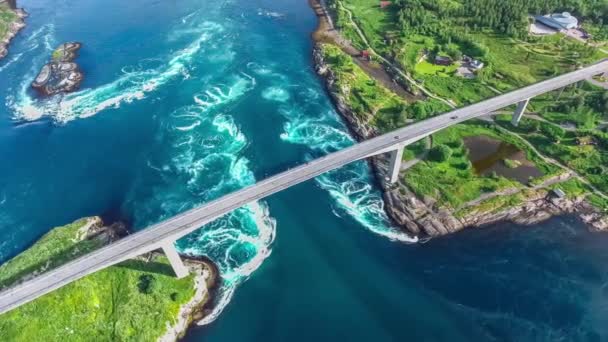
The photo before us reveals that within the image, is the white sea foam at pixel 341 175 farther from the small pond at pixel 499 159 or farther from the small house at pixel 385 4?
the small house at pixel 385 4

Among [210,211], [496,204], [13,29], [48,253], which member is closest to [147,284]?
[210,211]

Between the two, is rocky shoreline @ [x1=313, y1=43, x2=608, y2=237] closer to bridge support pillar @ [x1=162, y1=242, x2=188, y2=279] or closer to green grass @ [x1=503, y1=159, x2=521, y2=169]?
green grass @ [x1=503, y1=159, x2=521, y2=169]

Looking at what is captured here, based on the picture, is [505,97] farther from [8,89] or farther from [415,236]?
[8,89]

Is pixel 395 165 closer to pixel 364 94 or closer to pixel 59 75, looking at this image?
pixel 364 94

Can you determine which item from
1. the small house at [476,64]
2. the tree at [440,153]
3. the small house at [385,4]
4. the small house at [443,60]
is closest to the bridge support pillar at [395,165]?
the tree at [440,153]

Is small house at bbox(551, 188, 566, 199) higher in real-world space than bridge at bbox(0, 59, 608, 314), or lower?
lower

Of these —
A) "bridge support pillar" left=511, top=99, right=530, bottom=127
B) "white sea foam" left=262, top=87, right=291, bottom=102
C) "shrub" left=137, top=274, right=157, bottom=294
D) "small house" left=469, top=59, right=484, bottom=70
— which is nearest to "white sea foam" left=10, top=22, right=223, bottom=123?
"white sea foam" left=262, top=87, right=291, bottom=102
